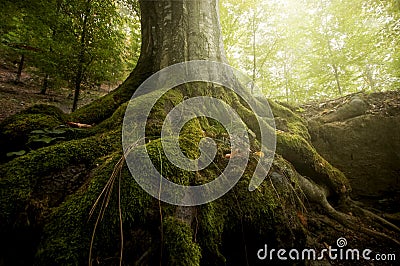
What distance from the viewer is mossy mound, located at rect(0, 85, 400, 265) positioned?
44.8 inches

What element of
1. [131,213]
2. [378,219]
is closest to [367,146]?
[378,219]

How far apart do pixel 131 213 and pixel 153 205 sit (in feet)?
0.46

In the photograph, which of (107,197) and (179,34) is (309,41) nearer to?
(179,34)

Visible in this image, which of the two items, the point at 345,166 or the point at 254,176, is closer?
the point at 254,176

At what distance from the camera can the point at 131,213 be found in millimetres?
1230

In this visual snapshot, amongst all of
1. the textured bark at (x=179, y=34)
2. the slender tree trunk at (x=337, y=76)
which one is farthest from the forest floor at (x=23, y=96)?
the slender tree trunk at (x=337, y=76)

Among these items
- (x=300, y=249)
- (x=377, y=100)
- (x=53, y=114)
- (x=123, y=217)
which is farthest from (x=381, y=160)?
(x=53, y=114)

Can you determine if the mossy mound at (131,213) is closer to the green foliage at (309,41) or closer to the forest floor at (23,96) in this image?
the forest floor at (23,96)

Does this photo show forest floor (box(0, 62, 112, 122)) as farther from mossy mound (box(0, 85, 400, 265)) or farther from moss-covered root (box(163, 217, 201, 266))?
moss-covered root (box(163, 217, 201, 266))

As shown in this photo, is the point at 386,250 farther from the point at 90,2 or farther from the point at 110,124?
the point at 90,2

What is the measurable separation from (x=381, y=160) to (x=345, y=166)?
0.64 meters

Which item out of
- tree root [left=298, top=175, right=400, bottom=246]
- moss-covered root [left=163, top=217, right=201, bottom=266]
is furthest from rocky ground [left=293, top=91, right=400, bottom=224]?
moss-covered root [left=163, top=217, right=201, bottom=266]

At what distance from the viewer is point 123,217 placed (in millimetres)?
1202

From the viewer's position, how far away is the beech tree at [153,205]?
1159 mm
